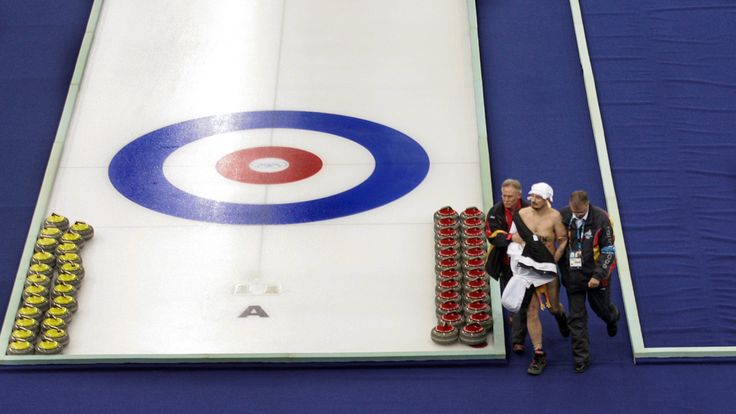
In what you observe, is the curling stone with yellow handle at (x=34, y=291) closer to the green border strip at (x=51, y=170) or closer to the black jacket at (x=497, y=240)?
the green border strip at (x=51, y=170)

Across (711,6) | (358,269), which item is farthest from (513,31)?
(358,269)

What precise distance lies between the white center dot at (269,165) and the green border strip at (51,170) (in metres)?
1.62

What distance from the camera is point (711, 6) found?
40.4 ft

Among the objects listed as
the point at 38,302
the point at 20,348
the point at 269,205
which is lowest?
the point at 20,348

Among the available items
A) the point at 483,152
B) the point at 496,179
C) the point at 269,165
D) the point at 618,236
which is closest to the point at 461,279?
the point at 496,179

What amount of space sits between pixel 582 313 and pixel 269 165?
314 centimetres

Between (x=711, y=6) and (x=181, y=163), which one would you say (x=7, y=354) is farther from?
(x=711, y=6)

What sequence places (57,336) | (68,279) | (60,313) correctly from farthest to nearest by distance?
(68,279) → (60,313) → (57,336)

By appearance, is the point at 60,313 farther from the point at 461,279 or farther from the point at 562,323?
the point at 562,323

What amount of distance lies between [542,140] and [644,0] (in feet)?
7.11

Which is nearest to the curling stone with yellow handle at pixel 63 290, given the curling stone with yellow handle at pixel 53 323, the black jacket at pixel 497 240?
the curling stone with yellow handle at pixel 53 323

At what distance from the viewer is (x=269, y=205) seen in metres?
10.7

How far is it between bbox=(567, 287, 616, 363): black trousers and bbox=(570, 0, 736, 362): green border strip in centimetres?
39

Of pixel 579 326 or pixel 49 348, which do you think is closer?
pixel 579 326
